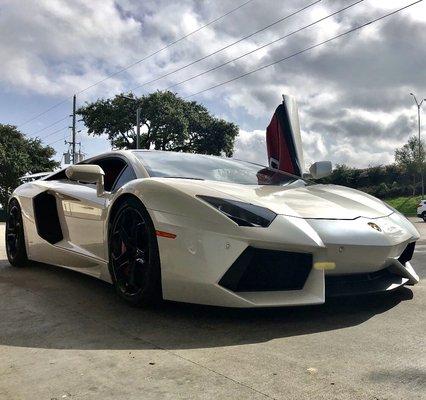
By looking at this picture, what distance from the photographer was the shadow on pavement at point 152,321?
2.49 metres

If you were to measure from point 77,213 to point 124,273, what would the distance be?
0.97 metres

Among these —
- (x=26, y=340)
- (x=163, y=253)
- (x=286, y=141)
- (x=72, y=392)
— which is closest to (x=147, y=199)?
(x=163, y=253)

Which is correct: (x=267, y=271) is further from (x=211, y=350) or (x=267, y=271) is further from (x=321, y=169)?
(x=321, y=169)

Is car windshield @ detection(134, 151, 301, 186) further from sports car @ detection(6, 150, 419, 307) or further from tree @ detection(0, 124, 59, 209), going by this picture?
tree @ detection(0, 124, 59, 209)

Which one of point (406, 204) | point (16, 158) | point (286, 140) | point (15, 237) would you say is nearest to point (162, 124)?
point (16, 158)

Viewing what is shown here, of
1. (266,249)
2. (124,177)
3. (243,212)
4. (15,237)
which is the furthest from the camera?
(15,237)

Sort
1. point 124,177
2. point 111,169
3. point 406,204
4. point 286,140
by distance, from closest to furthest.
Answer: point 124,177 → point 111,169 → point 286,140 → point 406,204

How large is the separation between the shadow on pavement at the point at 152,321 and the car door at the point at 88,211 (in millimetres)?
376

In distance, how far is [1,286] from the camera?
4.04 metres

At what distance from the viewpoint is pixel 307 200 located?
3.18 m

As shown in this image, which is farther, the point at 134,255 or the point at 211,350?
the point at 134,255

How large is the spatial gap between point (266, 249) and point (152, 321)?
2.61 ft

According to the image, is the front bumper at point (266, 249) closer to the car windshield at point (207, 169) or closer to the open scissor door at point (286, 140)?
the car windshield at point (207, 169)

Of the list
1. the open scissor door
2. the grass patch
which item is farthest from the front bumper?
the grass patch
